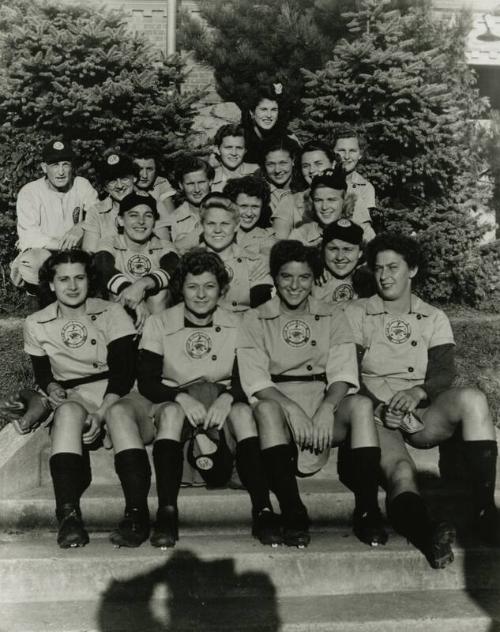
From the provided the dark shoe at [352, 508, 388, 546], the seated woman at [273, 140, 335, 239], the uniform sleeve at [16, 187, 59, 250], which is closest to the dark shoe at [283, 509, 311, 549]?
the dark shoe at [352, 508, 388, 546]

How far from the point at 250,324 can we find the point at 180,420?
633 mm

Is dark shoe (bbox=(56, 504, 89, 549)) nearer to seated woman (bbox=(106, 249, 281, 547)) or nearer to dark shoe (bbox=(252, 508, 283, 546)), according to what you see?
seated woman (bbox=(106, 249, 281, 547))

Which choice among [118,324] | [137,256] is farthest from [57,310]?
[137,256]

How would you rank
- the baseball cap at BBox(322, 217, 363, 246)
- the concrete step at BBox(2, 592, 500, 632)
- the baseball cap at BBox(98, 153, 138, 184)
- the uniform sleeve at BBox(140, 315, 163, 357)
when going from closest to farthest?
the concrete step at BBox(2, 592, 500, 632) < the uniform sleeve at BBox(140, 315, 163, 357) < the baseball cap at BBox(322, 217, 363, 246) < the baseball cap at BBox(98, 153, 138, 184)

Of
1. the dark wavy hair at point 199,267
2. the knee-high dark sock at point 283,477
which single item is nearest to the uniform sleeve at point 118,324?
the dark wavy hair at point 199,267

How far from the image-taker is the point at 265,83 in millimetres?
8469

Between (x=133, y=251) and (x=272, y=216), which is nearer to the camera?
(x=133, y=251)

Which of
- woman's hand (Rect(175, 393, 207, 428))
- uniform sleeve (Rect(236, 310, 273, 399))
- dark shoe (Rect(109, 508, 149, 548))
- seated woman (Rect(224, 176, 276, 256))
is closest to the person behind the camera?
dark shoe (Rect(109, 508, 149, 548))

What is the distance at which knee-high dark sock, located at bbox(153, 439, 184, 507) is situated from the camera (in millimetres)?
3090

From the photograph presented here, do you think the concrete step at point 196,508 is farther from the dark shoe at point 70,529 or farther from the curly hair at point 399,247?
the curly hair at point 399,247

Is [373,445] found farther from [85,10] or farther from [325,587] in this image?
[85,10]

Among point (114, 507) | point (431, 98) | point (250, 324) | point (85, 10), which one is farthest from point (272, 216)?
point (85, 10)

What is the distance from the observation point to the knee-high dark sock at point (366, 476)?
123 inches

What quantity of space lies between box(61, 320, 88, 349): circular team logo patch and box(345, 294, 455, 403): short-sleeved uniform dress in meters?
1.31
